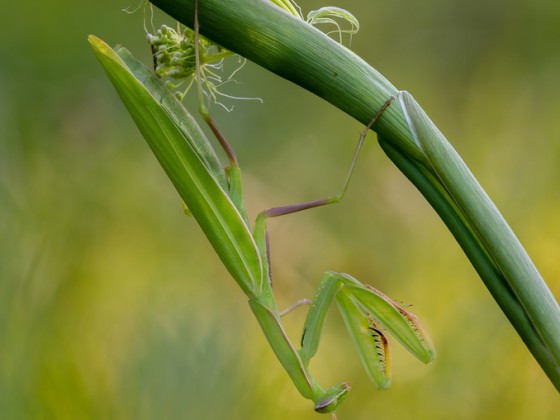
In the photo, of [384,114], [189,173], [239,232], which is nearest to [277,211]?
[239,232]

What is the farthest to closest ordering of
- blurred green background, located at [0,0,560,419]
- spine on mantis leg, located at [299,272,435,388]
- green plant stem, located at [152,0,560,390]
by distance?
blurred green background, located at [0,0,560,419] < spine on mantis leg, located at [299,272,435,388] < green plant stem, located at [152,0,560,390]

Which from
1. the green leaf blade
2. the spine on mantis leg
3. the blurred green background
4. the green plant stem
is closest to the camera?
the green plant stem

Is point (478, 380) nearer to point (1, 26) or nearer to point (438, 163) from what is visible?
point (438, 163)

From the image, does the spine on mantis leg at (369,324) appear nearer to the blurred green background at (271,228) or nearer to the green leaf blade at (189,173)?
the green leaf blade at (189,173)

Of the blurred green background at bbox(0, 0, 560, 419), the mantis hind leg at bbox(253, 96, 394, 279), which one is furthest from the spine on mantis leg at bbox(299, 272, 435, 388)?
the blurred green background at bbox(0, 0, 560, 419)

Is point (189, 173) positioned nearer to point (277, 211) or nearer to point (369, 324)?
point (277, 211)

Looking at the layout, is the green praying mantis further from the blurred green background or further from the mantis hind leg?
the blurred green background

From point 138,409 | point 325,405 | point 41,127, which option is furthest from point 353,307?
point 41,127

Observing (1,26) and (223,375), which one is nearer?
(223,375)
